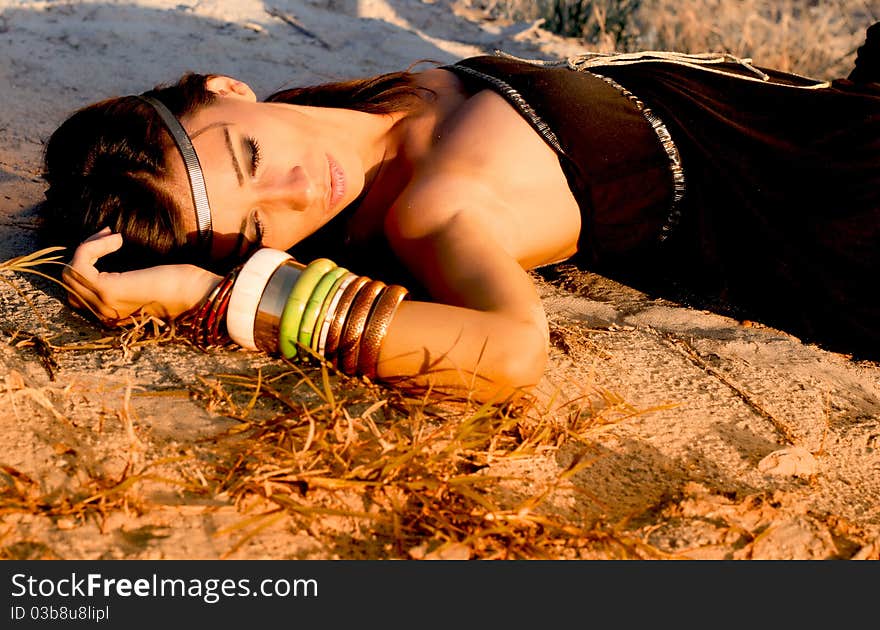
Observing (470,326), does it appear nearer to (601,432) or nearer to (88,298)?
(601,432)

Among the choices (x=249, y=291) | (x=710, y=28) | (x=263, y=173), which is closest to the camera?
(x=249, y=291)

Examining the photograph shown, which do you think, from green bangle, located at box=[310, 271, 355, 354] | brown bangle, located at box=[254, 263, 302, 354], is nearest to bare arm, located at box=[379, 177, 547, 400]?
green bangle, located at box=[310, 271, 355, 354]

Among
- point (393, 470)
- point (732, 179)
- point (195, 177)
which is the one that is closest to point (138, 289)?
point (195, 177)

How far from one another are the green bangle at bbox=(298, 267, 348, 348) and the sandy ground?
0.18 metres

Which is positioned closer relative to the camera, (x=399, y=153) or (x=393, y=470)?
(x=393, y=470)

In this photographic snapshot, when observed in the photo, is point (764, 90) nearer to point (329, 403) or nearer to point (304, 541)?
point (329, 403)

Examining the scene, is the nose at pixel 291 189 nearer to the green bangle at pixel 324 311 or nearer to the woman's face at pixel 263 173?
the woman's face at pixel 263 173

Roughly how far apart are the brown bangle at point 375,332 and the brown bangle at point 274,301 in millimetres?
191

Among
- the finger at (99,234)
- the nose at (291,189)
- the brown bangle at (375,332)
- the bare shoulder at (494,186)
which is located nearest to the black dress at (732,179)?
the bare shoulder at (494,186)

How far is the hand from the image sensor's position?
213cm

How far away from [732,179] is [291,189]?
1203 millimetres

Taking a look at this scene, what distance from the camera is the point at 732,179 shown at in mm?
2547
